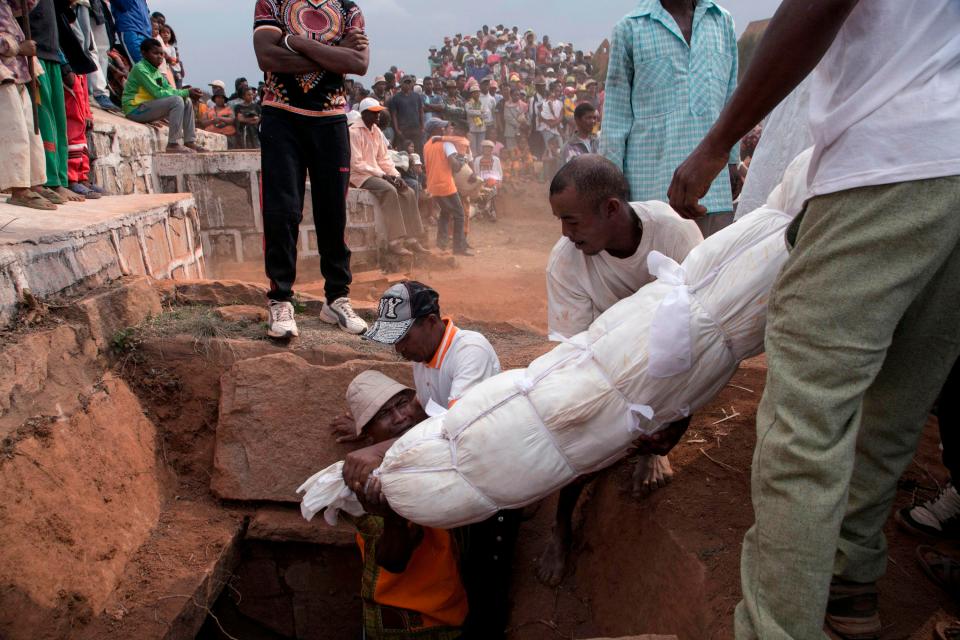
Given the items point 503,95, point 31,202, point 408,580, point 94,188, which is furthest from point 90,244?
point 503,95

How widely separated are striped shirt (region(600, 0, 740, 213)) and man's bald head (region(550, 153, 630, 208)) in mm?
549

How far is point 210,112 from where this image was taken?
10992 millimetres

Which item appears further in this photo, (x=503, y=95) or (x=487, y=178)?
(x=503, y=95)

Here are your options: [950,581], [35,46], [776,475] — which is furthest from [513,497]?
[35,46]

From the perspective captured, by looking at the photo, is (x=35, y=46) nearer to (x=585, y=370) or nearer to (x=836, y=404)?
(x=585, y=370)

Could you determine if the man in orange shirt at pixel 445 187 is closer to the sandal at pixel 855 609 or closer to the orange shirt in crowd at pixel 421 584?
the orange shirt in crowd at pixel 421 584

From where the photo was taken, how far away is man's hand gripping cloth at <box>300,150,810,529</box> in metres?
1.71

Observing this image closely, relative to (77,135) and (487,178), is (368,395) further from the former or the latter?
(487,178)

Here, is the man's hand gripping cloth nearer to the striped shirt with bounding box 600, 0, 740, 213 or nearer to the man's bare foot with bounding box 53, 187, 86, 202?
the striped shirt with bounding box 600, 0, 740, 213

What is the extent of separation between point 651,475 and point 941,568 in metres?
0.89

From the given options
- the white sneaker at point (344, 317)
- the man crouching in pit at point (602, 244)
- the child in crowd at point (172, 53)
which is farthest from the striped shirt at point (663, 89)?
the child in crowd at point (172, 53)

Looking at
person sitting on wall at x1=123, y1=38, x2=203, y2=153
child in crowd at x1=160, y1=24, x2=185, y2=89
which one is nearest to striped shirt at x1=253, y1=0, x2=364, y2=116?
person sitting on wall at x1=123, y1=38, x2=203, y2=153

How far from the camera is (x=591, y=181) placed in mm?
2309

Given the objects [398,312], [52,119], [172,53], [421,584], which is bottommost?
[421,584]
